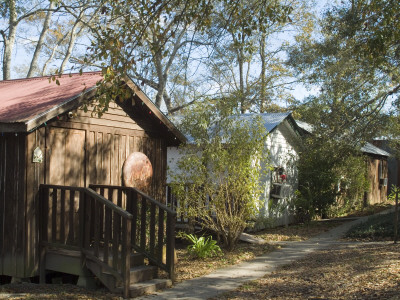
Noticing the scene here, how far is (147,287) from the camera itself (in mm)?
7531

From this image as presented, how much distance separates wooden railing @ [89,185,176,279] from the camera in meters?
8.29

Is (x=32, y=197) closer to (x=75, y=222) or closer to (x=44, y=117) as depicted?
(x=75, y=222)

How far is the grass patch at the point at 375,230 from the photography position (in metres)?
13.0

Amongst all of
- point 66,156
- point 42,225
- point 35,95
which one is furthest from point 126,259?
point 35,95

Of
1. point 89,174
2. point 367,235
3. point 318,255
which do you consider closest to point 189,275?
point 89,174

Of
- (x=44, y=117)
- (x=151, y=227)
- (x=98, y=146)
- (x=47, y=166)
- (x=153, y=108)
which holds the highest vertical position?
(x=153, y=108)

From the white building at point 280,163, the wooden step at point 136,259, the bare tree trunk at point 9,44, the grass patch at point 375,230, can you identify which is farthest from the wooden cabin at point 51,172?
the bare tree trunk at point 9,44

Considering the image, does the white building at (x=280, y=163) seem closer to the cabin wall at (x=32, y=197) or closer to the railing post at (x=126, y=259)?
the cabin wall at (x=32, y=197)

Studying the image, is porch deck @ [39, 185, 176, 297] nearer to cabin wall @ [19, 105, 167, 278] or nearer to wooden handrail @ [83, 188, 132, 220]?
wooden handrail @ [83, 188, 132, 220]

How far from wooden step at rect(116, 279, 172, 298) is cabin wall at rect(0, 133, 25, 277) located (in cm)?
206

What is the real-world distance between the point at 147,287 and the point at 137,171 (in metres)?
3.25

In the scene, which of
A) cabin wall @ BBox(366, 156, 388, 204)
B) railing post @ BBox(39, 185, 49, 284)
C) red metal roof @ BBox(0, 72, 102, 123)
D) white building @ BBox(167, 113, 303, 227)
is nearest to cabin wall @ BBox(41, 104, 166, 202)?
railing post @ BBox(39, 185, 49, 284)

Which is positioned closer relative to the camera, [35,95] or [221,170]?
[35,95]

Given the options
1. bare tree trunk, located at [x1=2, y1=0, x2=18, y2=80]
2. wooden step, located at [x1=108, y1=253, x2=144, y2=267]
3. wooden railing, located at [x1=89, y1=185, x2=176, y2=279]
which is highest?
bare tree trunk, located at [x1=2, y1=0, x2=18, y2=80]
